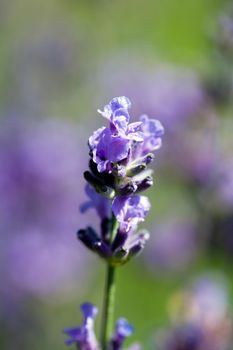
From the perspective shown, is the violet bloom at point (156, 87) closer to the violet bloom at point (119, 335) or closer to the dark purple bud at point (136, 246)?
the dark purple bud at point (136, 246)

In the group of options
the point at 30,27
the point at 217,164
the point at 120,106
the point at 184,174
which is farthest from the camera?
the point at 30,27

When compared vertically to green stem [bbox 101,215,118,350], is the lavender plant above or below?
above

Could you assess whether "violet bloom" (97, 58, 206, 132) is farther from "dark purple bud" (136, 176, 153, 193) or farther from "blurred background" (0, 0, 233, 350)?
"dark purple bud" (136, 176, 153, 193)

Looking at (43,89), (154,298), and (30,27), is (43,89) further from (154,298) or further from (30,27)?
(154,298)

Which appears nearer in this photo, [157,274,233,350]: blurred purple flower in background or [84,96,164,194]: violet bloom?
[84,96,164,194]: violet bloom

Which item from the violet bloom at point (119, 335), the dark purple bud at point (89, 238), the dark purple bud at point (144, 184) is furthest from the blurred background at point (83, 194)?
the dark purple bud at point (144, 184)

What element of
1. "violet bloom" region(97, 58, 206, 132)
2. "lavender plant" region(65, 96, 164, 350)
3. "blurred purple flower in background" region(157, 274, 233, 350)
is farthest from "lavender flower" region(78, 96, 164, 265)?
"violet bloom" region(97, 58, 206, 132)

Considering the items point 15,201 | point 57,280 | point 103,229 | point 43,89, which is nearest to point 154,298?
point 57,280
